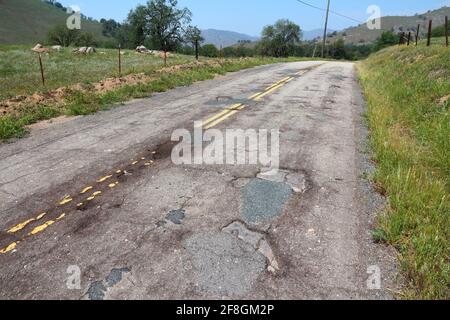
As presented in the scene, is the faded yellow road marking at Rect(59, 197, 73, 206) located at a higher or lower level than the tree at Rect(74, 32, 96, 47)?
lower

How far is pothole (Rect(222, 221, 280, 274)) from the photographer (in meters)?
3.70

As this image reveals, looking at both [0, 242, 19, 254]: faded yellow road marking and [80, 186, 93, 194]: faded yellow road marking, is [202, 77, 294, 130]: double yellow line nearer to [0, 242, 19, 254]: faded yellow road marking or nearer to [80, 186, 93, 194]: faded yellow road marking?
[80, 186, 93, 194]: faded yellow road marking

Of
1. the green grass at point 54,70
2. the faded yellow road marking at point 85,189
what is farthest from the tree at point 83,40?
the faded yellow road marking at point 85,189

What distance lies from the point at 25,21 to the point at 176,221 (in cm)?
16641

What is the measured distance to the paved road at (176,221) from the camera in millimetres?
3408

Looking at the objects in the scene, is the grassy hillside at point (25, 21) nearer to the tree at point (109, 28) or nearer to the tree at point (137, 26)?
the tree at point (109, 28)

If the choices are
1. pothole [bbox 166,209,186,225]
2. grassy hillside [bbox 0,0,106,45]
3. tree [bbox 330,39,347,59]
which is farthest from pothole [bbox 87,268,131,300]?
grassy hillside [bbox 0,0,106,45]

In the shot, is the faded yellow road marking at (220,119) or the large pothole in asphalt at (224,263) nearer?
Answer: the large pothole in asphalt at (224,263)

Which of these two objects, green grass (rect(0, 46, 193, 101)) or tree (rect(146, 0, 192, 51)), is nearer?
green grass (rect(0, 46, 193, 101))

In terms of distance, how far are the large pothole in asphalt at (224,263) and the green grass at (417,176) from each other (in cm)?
142

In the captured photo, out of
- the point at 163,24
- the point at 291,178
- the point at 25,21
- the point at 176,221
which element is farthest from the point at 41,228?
the point at 25,21

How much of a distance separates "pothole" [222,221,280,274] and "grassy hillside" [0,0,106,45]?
4796 inches

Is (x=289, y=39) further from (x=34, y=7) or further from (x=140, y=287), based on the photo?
(x=34, y=7)

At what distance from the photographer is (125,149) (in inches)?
274
